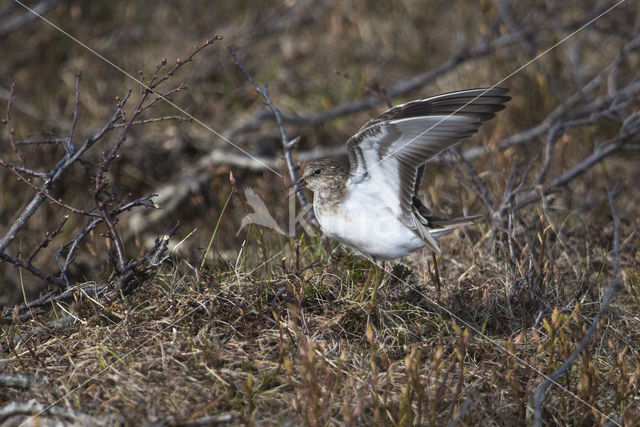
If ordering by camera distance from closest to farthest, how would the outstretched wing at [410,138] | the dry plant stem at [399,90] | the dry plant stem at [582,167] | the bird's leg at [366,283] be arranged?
the outstretched wing at [410,138]
the bird's leg at [366,283]
the dry plant stem at [582,167]
the dry plant stem at [399,90]

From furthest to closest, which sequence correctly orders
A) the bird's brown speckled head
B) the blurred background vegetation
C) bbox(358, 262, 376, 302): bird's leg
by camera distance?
the blurred background vegetation < the bird's brown speckled head < bbox(358, 262, 376, 302): bird's leg

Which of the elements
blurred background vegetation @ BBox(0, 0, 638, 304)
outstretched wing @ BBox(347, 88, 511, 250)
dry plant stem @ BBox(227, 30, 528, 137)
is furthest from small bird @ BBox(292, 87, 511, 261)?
dry plant stem @ BBox(227, 30, 528, 137)

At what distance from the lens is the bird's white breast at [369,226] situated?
3.52 m

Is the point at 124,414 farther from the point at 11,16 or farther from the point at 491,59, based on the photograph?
the point at 11,16

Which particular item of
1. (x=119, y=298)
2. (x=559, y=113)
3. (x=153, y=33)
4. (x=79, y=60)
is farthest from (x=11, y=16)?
(x=559, y=113)

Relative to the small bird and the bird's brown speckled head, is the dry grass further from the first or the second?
the bird's brown speckled head

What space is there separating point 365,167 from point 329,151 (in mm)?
2708

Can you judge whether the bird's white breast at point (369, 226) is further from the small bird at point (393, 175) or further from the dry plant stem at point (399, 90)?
the dry plant stem at point (399, 90)

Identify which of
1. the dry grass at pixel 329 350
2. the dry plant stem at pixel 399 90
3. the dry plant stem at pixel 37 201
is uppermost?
the dry plant stem at pixel 399 90

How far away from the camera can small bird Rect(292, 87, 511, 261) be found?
10.7 feet

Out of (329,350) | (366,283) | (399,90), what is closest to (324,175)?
(366,283)

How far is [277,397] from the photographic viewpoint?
283 cm

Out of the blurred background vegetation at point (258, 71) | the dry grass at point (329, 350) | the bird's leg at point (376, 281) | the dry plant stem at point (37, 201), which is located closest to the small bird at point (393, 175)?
A: the bird's leg at point (376, 281)

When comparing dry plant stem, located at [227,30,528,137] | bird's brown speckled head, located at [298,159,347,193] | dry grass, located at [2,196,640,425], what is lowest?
dry grass, located at [2,196,640,425]
